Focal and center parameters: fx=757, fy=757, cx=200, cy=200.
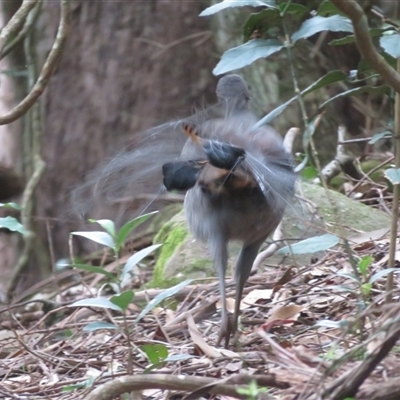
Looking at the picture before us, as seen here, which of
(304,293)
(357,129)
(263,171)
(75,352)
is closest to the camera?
(263,171)

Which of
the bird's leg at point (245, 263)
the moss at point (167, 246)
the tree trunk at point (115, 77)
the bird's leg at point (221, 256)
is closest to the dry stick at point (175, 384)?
the bird's leg at point (221, 256)

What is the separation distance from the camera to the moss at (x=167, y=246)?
4.53 metres

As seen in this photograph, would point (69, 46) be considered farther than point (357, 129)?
No

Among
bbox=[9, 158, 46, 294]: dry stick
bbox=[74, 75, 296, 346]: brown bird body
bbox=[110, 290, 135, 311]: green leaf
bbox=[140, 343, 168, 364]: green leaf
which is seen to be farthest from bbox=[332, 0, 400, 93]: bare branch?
bbox=[9, 158, 46, 294]: dry stick

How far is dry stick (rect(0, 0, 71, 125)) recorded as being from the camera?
335 cm

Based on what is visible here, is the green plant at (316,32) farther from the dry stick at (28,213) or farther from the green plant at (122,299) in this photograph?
the dry stick at (28,213)

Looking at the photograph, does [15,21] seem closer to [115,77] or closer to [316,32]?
[316,32]

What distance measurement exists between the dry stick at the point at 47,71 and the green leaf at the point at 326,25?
1.35 metres

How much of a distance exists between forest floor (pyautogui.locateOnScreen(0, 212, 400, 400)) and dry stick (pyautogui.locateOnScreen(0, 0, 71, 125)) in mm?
877

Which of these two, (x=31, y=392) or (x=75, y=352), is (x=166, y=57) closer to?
(x=75, y=352)

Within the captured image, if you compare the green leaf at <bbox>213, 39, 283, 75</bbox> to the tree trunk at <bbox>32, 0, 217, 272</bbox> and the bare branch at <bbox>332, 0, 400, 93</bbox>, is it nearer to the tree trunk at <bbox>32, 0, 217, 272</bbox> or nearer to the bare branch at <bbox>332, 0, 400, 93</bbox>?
the bare branch at <bbox>332, 0, 400, 93</bbox>

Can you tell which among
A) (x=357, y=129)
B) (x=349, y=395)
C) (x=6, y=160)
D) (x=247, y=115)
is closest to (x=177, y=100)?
(x=6, y=160)

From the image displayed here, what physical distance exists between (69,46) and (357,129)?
3395 millimetres

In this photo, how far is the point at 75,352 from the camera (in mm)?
3361
